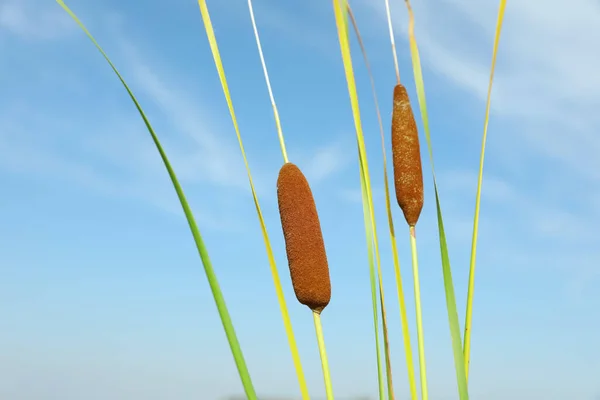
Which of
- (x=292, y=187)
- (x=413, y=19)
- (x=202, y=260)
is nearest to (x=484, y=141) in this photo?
(x=413, y=19)

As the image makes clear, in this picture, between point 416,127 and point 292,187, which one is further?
point 416,127

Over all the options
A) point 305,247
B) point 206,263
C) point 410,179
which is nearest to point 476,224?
point 410,179

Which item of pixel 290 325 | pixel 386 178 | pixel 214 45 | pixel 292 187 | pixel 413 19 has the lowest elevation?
pixel 290 325

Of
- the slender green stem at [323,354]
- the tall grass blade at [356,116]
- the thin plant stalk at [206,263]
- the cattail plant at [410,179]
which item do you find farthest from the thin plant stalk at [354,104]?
the thin plant stalk at [206,263]

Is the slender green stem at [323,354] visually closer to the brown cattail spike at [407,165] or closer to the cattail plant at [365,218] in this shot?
the cattail plant at [365,218]

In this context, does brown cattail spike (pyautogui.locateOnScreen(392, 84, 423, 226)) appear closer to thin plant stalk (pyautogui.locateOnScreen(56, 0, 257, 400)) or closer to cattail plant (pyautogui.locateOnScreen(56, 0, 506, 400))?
cattail plant (pyautogui.locateOnScreen(56, 0, 506, 400))

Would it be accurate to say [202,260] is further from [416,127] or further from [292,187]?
[416,127]

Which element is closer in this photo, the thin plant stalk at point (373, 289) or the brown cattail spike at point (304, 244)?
the brown cattail spike at point (304, 244)
